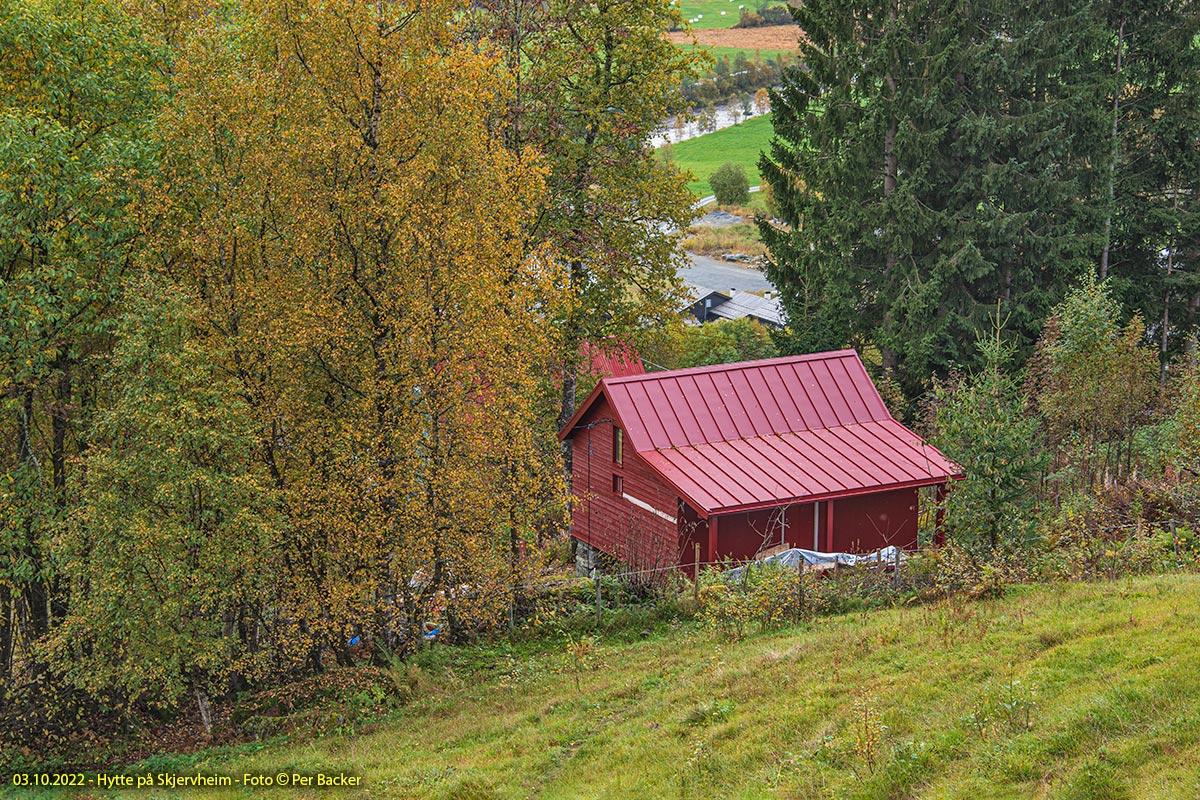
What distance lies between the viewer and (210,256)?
56.5 ft

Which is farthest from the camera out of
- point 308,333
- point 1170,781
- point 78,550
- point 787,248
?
point 787,248

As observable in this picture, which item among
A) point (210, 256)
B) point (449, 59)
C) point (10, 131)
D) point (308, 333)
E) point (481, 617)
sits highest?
point (449, 59)

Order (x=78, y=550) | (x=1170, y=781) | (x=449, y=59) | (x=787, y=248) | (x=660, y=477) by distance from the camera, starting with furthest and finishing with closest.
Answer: (x=787, y=248) → (x=660, y=477) → (x=449, y=59) → (x=78, y=550) → (x=1170, y=781)

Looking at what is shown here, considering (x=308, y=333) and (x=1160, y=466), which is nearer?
(x=308, y=333)

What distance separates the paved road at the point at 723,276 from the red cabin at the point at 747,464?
38.8 m

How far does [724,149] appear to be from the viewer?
112 metres

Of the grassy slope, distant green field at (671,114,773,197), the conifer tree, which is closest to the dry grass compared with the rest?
distant green field at (671,114,773,197)

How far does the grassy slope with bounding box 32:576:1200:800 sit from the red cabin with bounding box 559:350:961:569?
5.35 meters

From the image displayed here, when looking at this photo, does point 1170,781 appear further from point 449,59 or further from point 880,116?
point 880,116

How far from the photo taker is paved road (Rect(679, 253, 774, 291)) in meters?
66.6

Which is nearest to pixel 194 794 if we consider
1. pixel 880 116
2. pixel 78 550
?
pixel 78 550

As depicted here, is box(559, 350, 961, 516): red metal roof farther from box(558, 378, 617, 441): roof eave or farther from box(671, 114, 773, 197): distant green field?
box(671, 114, 773, 197): distant green field

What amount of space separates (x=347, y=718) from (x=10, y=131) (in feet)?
33.5

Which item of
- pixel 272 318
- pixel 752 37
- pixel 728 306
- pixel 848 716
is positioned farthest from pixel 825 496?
pixel 752 37
